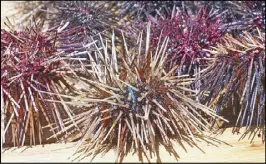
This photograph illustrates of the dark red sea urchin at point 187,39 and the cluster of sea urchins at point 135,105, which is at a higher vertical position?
the dark red sea urchin at point 187,39

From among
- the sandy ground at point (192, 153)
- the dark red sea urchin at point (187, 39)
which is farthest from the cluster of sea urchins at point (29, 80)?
the dark red sea urchin at point (187, 39)

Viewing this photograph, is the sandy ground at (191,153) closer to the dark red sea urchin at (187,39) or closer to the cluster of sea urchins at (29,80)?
the cluster of sea urchins at (29,80)

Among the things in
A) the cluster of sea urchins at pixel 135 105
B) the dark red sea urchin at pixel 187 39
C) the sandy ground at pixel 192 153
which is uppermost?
the dark red sea urchin at pixel 187 39

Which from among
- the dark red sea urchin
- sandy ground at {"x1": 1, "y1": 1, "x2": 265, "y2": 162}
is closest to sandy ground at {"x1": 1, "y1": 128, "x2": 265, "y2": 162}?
sandy ground at {"x1": 1, "y1": 1, "x2": 265, "y2": 162}

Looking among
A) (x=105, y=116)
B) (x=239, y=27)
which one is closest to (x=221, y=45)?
(x=239, y=27)

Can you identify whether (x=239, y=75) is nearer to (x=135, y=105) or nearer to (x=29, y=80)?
(x=135, y=105)

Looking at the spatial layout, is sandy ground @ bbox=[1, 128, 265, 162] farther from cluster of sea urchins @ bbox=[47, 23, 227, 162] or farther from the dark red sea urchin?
the dark red sea urchin
